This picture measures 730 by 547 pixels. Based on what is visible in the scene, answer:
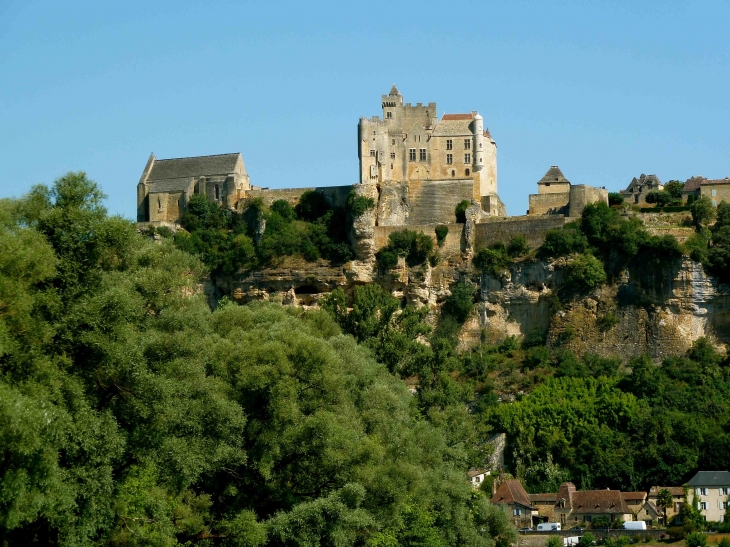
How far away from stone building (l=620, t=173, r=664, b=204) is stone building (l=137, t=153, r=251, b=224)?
22737mm

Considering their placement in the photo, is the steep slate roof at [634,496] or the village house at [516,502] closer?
the village house at [516,502]

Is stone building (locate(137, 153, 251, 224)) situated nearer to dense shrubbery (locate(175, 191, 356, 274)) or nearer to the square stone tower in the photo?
dense shrubbery (locate(175, 191, 356, 274))

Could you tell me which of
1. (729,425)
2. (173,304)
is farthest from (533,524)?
(173,304)

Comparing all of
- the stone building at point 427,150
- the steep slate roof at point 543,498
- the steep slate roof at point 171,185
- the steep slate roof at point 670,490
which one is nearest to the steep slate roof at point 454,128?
the stone building at point 427,150

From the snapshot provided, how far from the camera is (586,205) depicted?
83062 mm

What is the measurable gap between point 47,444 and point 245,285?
50972 mm

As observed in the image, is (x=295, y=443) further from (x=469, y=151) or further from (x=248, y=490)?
(x=469, y=151)

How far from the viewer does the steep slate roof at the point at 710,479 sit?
6988 cm

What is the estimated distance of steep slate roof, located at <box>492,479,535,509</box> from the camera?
230ft

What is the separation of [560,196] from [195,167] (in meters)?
21.5

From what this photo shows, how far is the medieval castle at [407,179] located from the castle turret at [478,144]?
0.06m

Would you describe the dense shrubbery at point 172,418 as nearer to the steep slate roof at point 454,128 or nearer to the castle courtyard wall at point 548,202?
the castle courtyard wall at point 548,202

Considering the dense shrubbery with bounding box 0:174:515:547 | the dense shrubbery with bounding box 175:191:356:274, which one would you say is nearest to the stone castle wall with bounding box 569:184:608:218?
the dense shrubbery with bounding box 175:191:356:274

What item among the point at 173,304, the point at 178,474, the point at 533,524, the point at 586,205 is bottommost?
the point at 533,524
